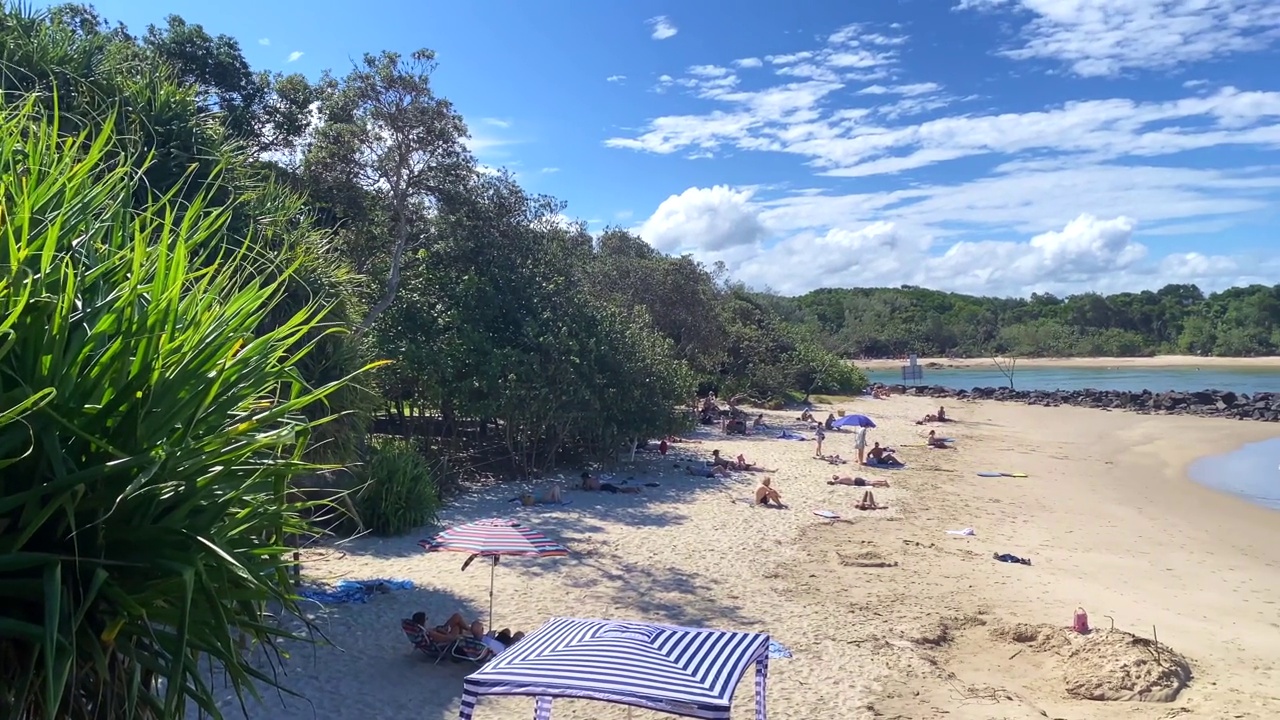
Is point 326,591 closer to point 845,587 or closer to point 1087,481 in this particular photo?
point 845,587

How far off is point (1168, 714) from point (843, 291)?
10646 centimetres

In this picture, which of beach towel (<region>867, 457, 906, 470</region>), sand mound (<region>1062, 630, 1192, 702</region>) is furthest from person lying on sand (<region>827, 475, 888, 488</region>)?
sand mound (<region>1062, 630, 1192, 702</region>)

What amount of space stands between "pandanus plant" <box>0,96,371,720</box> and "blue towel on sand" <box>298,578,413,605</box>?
641 centimetres

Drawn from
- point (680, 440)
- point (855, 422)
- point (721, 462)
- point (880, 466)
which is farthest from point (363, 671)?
point (855, 422)

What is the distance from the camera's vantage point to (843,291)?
11081 cm

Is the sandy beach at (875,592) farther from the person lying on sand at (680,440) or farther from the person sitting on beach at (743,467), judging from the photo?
the person lying on sand at (680,440)

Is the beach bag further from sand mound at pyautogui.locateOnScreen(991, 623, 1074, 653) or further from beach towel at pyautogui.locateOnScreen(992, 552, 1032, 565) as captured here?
beach towel at pyautogui.locateOnScreen(992, 552, 1032, 565)

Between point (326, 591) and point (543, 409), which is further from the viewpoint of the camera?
point (543, 409)

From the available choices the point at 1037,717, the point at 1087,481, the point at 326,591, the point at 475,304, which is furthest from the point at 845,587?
the point at 1087,481

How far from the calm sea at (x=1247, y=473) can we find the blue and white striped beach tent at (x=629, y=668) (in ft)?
65.5

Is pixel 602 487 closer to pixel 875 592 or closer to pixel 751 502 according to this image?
pixel 751 502

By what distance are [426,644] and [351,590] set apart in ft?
6.26

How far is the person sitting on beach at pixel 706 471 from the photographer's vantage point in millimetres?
18141

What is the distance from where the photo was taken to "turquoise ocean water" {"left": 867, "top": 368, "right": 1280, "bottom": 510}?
73.9 ft
